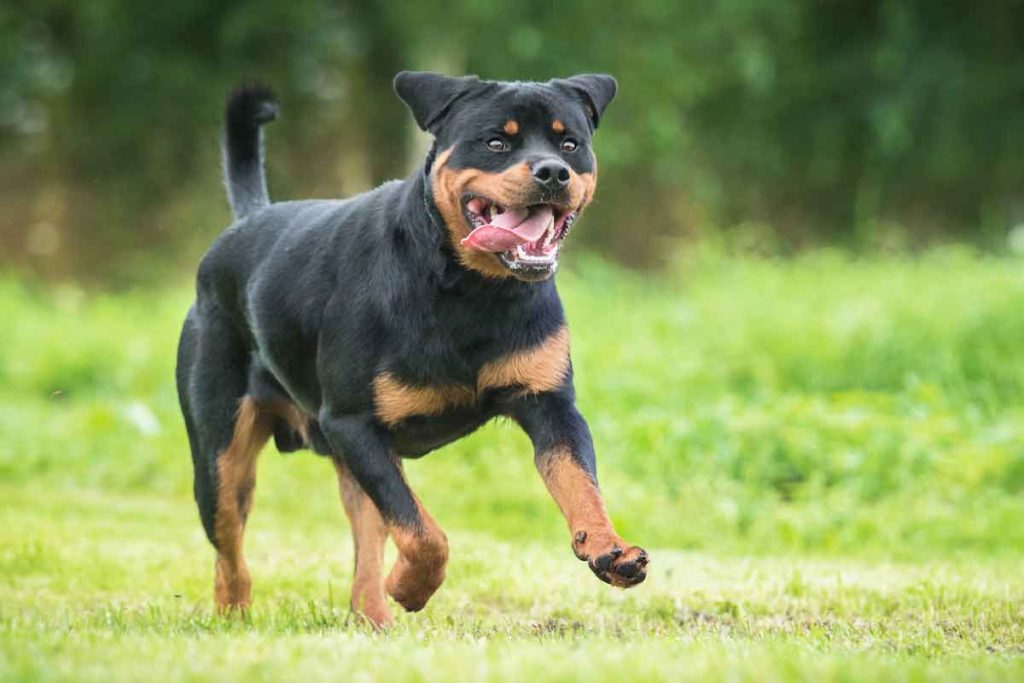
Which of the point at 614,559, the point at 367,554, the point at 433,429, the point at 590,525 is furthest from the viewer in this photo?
the point at 367,554

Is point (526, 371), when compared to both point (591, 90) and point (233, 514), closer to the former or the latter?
point (591, 90)

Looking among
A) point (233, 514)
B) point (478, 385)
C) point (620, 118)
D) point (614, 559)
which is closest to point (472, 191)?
point (478, 385)

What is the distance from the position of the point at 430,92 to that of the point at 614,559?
1.80 meters

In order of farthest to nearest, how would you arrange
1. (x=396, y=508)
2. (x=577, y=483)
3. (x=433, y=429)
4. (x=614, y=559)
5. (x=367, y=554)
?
1. (x=367, y=554)
2. (x=433, y=429)
3. (x=396, y=508)
4. (x=577, y=483)
5. (x=614, y=559)

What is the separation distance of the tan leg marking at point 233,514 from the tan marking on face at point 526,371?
143 centimetres

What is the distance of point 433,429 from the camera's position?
16.7ft

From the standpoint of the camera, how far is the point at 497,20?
57.4 ft

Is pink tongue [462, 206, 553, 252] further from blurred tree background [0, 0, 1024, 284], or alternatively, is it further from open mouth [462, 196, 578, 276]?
blurred tree background [0, 0, 1024, 284]

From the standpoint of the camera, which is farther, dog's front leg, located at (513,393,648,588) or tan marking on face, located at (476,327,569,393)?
tan marking on face, located at (476,327,569,393)

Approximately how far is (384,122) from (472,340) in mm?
16159

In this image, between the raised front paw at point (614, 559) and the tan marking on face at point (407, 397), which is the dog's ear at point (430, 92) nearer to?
the tan marking on face at point (407, 397)

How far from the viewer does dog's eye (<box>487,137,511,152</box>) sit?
493cm

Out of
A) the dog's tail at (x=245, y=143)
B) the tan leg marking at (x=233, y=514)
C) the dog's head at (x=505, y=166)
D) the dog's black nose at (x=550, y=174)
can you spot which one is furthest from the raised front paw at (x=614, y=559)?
the dog's tail at (x=245, y=143)

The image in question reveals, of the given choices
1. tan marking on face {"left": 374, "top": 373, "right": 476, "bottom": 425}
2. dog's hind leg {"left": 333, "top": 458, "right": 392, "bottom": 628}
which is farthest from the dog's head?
dog's hind leg {"left": 333, "top": 458, "right": 392, "bottom": 628}
